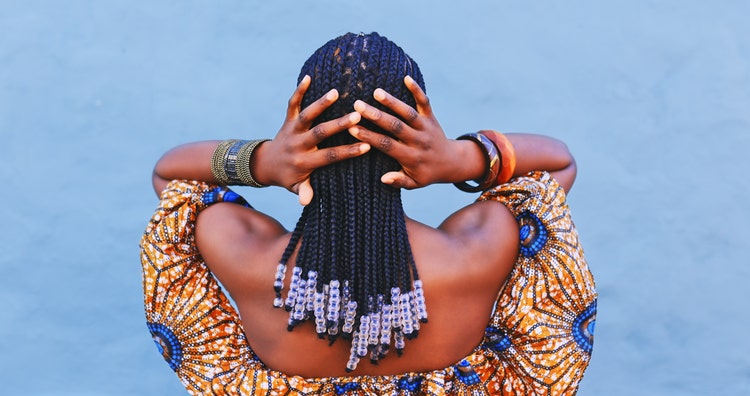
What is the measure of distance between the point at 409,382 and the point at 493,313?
0.74ft

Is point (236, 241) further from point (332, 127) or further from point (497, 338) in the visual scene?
point (497, 338)

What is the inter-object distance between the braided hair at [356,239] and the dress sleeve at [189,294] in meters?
0.25

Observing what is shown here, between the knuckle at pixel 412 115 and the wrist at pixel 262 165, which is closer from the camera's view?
the knuckle at pixel 412 115

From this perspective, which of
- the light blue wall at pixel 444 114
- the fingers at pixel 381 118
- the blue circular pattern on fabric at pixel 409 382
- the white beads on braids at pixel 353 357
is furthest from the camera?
the light blue wall at pixel 444 114

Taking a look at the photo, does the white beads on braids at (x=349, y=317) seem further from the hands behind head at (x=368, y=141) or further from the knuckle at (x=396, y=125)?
the knuckle at (x=396, y=125)

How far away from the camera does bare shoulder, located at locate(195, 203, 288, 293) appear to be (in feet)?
5.00

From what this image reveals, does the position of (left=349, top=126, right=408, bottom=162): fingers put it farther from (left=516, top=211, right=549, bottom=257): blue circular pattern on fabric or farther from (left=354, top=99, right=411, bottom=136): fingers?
(left=516, top=211, right=549, bottom=257): blue circular pattern on fabric

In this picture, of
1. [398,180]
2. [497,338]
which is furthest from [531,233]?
[398,180]

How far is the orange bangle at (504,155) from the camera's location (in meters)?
1.64

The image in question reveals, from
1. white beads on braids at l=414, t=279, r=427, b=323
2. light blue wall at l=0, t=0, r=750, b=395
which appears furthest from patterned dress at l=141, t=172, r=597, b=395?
light blue wall at l=0, t=0, r=750, b=395

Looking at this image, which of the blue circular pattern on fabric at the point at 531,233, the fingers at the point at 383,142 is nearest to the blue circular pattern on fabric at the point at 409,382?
the blue circular pattern on fabric at the point at 531,233
